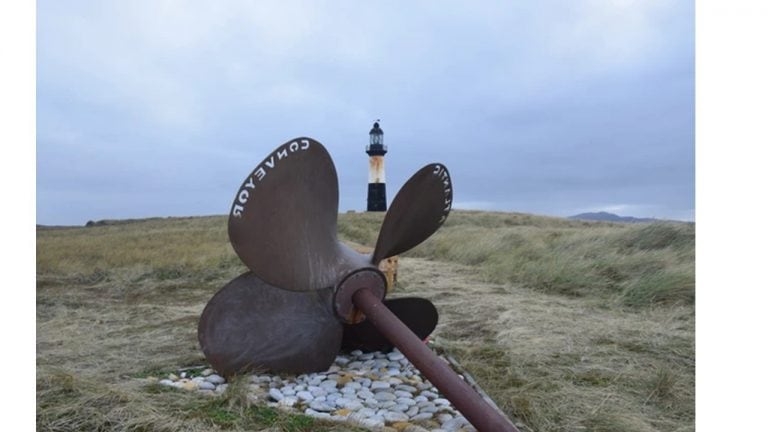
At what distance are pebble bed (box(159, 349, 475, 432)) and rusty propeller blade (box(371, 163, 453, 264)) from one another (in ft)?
2.94

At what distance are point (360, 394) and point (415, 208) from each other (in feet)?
4.76

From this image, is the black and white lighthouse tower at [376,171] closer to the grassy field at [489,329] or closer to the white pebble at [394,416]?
the grassy field at [489,329]

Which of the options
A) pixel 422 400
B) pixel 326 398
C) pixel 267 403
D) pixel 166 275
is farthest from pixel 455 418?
pixel 166 275

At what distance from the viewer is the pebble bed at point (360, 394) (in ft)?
11.0

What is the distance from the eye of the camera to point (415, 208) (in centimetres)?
441

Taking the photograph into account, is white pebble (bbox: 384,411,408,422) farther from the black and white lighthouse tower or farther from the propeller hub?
the black and white lighthouse tower

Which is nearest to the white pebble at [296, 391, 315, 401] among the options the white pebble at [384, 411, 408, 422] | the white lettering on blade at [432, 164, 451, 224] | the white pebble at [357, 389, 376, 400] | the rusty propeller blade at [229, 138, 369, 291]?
the white pebble at [357, 389, 376, 400]

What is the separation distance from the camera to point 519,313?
21.4 feet

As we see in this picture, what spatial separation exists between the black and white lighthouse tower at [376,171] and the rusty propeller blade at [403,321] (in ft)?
87.7

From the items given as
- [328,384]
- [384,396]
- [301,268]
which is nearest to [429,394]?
[384,396]

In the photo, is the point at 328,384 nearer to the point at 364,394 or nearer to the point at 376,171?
the point at 364,394

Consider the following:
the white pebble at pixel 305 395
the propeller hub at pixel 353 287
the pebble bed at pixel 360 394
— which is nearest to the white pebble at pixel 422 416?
the pebble bed at pixel 360 394

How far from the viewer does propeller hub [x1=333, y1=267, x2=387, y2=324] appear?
13.4 ft

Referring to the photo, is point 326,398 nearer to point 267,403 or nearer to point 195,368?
point 267,403
